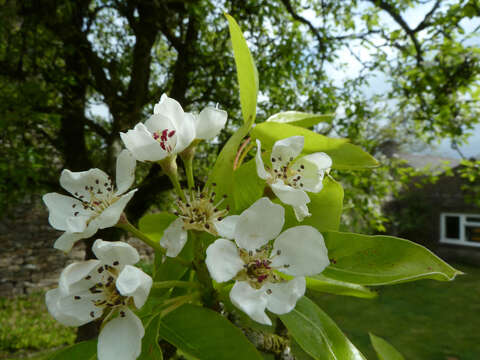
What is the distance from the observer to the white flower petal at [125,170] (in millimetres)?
663

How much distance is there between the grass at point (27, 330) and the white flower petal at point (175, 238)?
6.36 meters

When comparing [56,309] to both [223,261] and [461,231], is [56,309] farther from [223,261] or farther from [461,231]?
[461,231]

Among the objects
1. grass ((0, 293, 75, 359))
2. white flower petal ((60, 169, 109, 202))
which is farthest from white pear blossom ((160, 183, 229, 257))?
grass ((0, 293, 75, 359))

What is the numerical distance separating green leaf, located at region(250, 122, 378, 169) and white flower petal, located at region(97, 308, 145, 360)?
0.41 m

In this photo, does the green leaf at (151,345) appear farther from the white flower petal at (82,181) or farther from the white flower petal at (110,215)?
the white flower petal at (82,181)

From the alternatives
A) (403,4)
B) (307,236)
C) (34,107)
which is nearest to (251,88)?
(307,236)

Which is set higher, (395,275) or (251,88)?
(251,88)

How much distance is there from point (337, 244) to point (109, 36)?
6.34 metres

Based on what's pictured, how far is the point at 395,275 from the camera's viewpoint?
602mm

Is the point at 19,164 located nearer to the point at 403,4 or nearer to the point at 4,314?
the point at 403,4

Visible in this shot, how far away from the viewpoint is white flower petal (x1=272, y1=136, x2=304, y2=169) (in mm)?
635

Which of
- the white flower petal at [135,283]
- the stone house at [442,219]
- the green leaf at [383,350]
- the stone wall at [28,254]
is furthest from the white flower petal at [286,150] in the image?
the stone house at [442,219]

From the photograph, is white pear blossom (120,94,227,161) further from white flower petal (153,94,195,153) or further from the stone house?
the stone house

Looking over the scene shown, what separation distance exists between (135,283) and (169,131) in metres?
0.29
